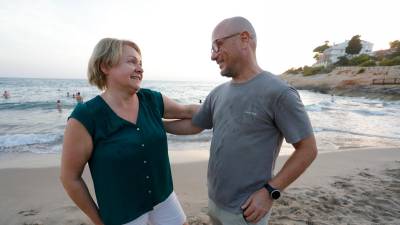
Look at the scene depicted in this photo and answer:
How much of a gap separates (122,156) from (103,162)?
0.43ft

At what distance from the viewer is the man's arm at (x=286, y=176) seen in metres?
1.89

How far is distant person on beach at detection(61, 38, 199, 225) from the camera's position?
6.51 feet

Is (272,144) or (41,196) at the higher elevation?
(272,144)

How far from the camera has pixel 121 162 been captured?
2.01 m

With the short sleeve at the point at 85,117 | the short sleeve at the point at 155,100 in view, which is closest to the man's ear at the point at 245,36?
the short sleeve at the point at 155,100

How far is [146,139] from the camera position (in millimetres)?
2117

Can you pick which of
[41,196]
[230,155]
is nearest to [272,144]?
[230,155]

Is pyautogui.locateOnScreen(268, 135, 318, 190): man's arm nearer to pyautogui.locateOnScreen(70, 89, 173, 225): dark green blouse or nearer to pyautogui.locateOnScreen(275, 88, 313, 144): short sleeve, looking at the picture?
pyautogui.locateOnScreen(275, 88, 313, 144): short sleeve

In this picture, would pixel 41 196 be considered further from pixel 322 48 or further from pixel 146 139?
pixel 322 48

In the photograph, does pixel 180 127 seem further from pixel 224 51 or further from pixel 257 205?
pixel 257 205

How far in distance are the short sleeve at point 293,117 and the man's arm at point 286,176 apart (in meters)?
0.06

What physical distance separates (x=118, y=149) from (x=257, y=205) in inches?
38.7

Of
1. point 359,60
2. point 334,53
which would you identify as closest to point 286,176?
point 359,60

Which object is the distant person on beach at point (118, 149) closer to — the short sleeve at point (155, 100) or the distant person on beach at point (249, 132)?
the short sleeve at point (155, 100)
